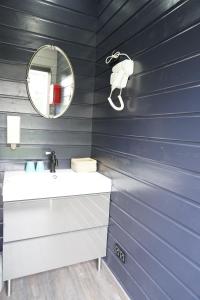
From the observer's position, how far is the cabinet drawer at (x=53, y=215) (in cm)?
140

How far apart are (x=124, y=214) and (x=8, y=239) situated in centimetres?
85

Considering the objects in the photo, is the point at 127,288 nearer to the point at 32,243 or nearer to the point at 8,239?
the point at 32,243

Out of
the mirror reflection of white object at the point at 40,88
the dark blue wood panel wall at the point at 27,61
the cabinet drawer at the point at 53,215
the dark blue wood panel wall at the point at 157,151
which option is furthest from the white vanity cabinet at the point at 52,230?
the mirror reflection of white object at the point at 40,88

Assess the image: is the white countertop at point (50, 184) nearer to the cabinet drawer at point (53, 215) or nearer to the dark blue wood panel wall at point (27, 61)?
the cabinet drawer at point (53, 215)

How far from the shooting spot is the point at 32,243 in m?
1.49

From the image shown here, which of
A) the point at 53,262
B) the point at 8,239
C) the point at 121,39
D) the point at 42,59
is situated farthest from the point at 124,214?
the point at 42,59

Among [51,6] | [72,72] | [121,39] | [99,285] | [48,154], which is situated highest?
[51,6]

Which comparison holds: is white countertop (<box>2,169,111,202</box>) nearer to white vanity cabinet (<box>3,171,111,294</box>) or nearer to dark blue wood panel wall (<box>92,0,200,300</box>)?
white vanity cabinet (<box>3,171,111,294</box>)

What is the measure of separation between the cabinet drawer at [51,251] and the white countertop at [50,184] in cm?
35

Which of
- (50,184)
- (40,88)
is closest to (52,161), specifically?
(50,184)

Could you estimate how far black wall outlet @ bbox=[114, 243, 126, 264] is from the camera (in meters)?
1.57

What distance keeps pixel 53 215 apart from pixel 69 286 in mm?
609

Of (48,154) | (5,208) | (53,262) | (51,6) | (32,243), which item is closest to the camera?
(5,208)

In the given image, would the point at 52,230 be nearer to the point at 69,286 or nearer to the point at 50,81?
the point at 69,286
